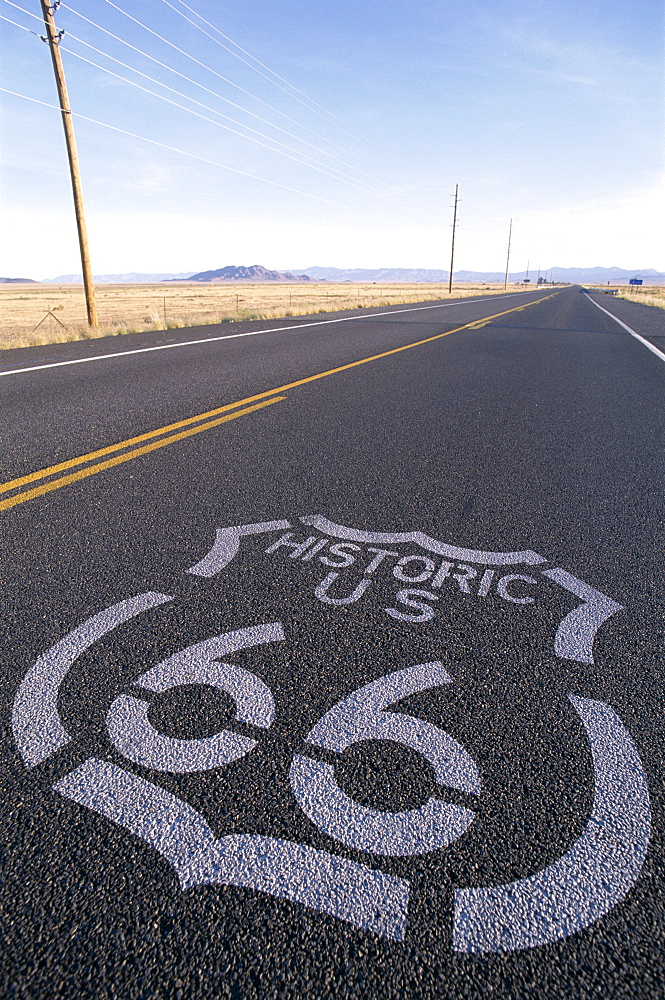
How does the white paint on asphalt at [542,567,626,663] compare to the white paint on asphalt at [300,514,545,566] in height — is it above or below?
below

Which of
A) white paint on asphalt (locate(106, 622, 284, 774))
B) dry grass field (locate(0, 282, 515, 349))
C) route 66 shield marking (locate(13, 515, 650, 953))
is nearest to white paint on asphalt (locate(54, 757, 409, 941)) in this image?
route 66 shield marking (locate(13, 515, 650, 953))

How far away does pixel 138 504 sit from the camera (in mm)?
3682

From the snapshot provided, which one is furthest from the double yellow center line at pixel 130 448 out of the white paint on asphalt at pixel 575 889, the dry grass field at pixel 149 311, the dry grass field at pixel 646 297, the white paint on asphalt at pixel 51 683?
the dry grass field at pixel 646 297

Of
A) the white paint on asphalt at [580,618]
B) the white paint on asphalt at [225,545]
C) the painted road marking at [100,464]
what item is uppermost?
the painted road marking at [100,464]

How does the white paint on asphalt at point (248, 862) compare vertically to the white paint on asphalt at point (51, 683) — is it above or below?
below

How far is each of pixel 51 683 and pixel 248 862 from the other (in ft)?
3.23

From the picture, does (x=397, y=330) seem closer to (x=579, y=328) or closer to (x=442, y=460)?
(x=579, y=328)

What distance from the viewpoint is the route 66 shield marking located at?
134cm

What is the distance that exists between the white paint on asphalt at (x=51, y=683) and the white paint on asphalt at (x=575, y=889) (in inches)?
47.1

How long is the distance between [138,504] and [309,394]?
399 cm

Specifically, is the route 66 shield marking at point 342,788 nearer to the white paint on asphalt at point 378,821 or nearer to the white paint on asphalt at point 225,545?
the white paint on asphalt at point 378,821

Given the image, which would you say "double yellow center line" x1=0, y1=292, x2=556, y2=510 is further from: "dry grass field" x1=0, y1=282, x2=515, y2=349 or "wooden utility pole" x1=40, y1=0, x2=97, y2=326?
"wooden utility pole" x1=40, y1=0, x2=97, y2=326

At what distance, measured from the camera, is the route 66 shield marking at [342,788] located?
1.34 meters

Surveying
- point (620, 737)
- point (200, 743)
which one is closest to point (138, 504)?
point (200, 743)
